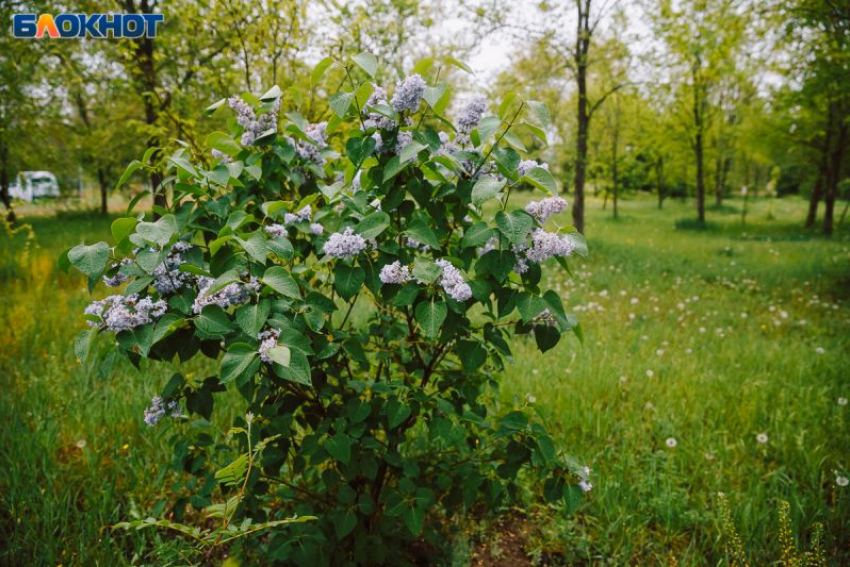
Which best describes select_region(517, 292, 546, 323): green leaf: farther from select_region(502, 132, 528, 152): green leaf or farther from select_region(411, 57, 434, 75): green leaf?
select_region(411, 57, 434, 75): green leaf

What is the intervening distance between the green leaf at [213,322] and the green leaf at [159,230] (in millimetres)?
218

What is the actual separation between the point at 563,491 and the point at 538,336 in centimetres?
61

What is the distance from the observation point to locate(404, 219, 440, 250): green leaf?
1336 millimetres

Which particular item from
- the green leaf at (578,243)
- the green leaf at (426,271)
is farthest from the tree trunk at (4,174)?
the green leaf at (578,243)

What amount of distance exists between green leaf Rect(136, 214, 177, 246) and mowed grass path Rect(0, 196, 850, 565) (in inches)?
17.7

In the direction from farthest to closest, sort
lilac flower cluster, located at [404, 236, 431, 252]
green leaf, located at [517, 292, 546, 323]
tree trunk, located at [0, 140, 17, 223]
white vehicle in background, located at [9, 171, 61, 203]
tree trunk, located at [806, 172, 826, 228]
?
tree trunk, located at [806, 172, 826, 228]
tree trunk, located at [0, 140, 17, 223]
white vehicle in background, located at [9, 171, 61, 203]
lilac flower cluster, located at [404, 236, 431, 252]
green leaf, located at [517, 292, 546, 323]

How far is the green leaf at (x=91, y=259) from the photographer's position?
1.23 metres

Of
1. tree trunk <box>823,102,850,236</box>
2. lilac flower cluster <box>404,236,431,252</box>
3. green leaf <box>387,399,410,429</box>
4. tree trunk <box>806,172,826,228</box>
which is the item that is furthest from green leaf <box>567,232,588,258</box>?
tree trunk <box>806,172,826,228</box>

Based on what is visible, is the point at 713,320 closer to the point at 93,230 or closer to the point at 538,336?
the point at 538,336

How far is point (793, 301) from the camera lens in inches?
249

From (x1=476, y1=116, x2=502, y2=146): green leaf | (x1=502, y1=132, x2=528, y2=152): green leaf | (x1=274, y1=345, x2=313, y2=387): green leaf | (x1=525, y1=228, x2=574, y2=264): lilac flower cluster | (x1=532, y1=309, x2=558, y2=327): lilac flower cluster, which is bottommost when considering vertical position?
(x1=274, y1=345, x2=313, y2=387): green leaf

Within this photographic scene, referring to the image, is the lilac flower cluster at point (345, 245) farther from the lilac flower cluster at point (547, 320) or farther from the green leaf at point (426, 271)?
the lilac flower cluster at point (547, 320)

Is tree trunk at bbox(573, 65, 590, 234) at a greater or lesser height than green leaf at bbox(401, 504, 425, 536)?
greater

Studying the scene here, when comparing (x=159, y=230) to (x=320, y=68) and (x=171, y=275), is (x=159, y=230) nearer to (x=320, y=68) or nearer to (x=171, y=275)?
(x=171, y=275)
